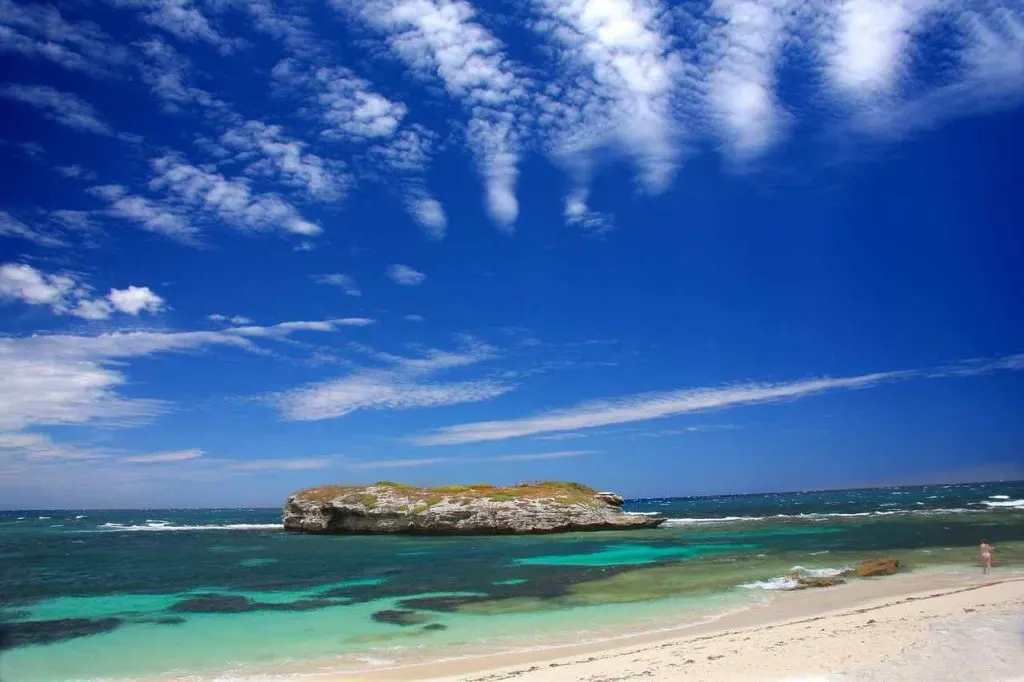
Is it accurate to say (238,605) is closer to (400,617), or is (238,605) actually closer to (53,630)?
(53,630)

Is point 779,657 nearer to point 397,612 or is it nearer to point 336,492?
point 397,612

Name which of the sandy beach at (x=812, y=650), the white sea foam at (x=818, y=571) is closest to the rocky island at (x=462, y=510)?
the white sea foam at (x=818, y=571)

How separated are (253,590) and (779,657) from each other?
22596 mm

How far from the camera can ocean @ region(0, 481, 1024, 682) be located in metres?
15.9

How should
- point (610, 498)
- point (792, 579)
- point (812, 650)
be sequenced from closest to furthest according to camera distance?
point (812, 650), point (792, 579), point (610, 498)

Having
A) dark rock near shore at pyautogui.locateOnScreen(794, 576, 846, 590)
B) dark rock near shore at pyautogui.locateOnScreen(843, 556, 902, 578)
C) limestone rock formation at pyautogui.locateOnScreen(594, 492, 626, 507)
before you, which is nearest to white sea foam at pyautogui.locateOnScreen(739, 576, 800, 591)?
dark rock near shore at pyautogui.locateOnScreen(794, 576, 846, 590)

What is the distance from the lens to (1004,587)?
20.0 metres

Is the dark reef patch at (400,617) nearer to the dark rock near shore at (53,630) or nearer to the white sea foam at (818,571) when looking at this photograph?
the dark rock near shore at (53,630)

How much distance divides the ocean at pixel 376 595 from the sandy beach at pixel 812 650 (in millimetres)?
1622

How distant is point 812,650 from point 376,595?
1712cm

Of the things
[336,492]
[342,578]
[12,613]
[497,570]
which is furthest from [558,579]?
[336,492]

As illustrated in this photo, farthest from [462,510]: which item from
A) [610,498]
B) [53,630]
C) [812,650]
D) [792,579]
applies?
[812,650]

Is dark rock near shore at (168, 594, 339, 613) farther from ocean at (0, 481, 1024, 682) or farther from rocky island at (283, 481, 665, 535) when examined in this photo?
rocky island at (283, 481, 665, 535)

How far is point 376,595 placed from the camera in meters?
25.0
